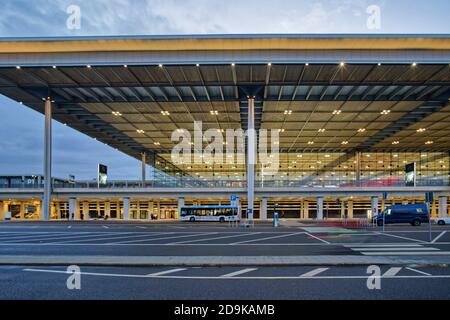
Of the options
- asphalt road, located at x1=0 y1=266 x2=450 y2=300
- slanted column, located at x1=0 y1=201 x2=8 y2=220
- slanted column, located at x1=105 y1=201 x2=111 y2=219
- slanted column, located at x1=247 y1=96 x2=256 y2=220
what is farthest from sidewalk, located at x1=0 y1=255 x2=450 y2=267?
slanted column, located at x1=105 y1=201 x2=111 y2=219

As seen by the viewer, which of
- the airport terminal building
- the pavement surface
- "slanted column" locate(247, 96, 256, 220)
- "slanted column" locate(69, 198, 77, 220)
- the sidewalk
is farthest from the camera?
"slanted column" locate(69, 198, 77, 220)

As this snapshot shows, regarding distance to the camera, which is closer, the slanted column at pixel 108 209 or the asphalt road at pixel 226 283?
the asphalt road at pixel 226 283

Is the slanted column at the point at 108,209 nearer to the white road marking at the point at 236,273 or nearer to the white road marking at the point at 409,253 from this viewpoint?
the white road marking at the point at 409,253

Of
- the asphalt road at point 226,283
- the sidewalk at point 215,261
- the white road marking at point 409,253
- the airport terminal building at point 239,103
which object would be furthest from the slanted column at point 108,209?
the white road marking at point 409,253

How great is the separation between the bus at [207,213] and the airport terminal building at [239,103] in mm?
2496

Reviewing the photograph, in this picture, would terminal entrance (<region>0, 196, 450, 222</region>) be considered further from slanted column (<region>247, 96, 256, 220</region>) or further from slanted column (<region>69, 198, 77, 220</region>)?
slanted column (<region>247, 96, 256, 220</region>)

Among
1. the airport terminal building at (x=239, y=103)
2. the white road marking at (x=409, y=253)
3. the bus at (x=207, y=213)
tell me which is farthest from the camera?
the bus at (x=207, y=213)

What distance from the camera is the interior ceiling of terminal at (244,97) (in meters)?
35.3

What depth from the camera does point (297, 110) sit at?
4647 centimetres

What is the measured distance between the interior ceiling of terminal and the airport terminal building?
0.17 metres

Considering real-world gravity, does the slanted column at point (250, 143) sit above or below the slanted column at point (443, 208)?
above

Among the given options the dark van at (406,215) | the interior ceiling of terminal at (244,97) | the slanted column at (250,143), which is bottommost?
the dark van at (406,215)

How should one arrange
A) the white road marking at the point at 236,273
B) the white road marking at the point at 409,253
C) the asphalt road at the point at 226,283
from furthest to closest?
the white road marking at the point at 409,253 → the white road marking at the point at 236,273 → the asphalt road at the point at 226,283

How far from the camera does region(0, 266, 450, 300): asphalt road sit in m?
7.77
